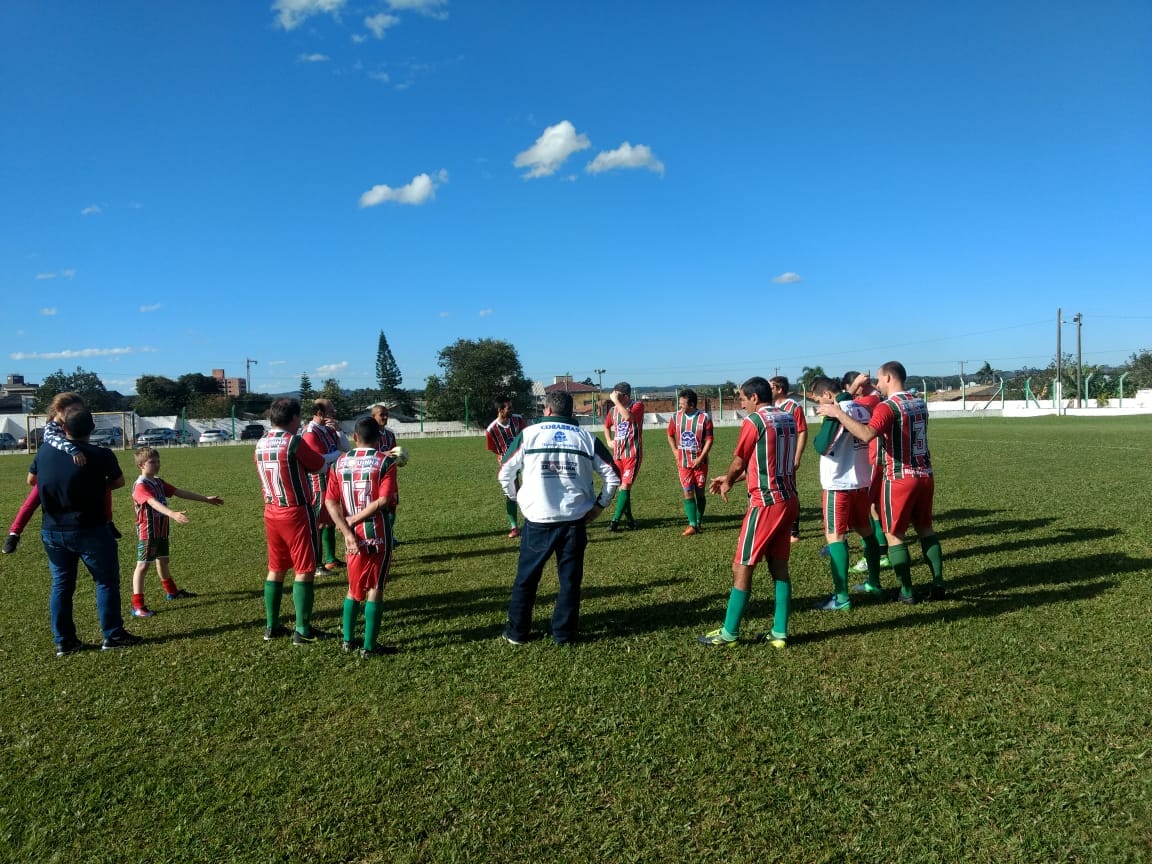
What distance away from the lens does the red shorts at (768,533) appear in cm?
510

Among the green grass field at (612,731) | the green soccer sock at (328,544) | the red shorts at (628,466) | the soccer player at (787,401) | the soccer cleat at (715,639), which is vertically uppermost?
the soccer player at (787,401)

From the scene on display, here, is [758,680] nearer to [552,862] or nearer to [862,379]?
[552,862]

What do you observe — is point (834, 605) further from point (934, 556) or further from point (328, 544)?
point (328, 544)

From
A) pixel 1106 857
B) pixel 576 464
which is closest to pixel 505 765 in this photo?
pixel 576 464

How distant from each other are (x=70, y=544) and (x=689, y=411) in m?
7.16

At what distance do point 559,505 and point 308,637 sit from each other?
2.34 meters

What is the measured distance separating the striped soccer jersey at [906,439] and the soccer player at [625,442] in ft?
13.6

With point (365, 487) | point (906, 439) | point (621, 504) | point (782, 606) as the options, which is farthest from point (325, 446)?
point (906, 439)

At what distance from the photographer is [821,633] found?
17.8 feet

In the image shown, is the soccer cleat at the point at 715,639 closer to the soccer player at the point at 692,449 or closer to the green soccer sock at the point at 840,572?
the green soccer sock at the point at 840,572

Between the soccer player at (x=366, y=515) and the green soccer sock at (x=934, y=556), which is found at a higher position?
the soccer player at (x=366, y=515)

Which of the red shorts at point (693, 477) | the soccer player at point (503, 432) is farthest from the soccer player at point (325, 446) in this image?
the red shorts at point (693, 477)

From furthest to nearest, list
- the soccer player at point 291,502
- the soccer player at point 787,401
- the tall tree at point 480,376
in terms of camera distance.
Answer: the tall tree at point 480,376, the soccer player at point 787,401, the soccer player at point 291,502

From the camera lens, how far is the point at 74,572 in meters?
5.70
